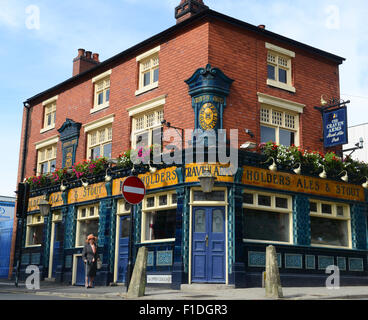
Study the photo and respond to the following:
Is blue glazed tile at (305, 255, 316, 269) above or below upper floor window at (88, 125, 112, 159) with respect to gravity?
below

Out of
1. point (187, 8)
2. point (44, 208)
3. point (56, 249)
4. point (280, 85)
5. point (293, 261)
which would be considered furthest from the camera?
point (56, 249)

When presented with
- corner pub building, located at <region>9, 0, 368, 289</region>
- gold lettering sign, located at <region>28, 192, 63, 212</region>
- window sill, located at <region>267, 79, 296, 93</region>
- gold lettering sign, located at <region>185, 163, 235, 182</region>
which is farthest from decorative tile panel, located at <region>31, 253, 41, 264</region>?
window sill, located at <region>267, 79, 296, 93</region>

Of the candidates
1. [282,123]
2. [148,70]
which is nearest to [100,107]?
[148,70]

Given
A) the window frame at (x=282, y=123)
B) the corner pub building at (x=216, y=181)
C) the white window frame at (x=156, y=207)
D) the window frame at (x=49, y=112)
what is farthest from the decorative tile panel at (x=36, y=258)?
the window frame at (x=282, y=123)

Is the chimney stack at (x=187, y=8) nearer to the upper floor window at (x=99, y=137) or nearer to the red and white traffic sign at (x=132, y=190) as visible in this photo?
the upper floor window at (x=99, y=137)

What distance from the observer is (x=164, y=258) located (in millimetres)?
17328

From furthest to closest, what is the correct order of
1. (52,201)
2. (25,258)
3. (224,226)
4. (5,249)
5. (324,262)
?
(5,249)
(25,258)
(52,201)
(324,262)
(224,226)

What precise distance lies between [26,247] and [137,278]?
568 inches

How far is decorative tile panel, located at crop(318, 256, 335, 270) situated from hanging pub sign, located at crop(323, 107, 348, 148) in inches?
171

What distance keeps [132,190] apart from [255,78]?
8.36 meters

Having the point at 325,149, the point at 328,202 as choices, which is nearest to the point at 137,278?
the point at 328,202

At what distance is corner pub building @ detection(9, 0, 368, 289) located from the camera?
1670 centimetres

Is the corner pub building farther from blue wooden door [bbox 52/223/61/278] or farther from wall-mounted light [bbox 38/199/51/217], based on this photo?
wall-mounted light [bbox 38/199/51/217]

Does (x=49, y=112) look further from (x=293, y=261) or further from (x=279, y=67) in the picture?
(x=293, y=261)
